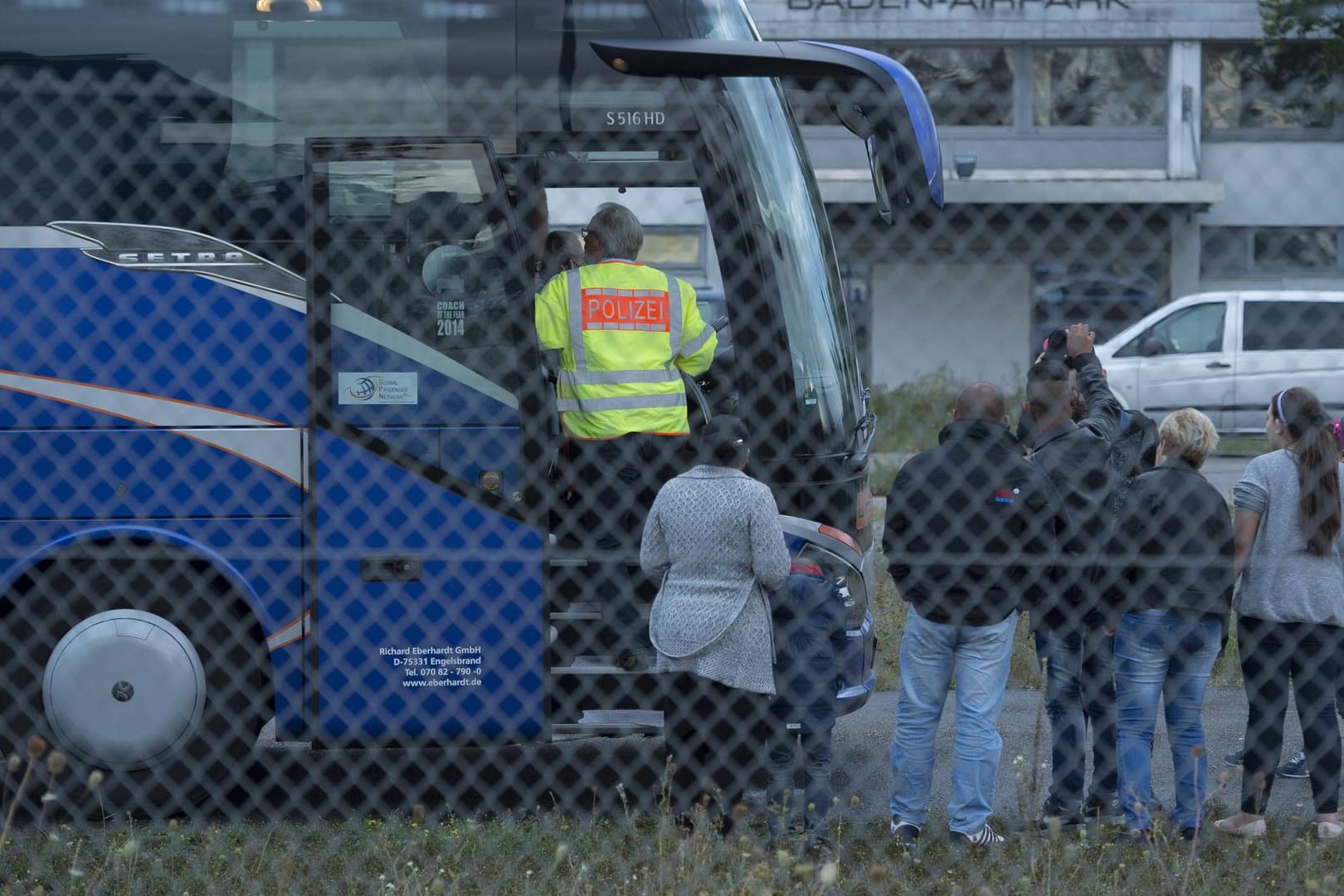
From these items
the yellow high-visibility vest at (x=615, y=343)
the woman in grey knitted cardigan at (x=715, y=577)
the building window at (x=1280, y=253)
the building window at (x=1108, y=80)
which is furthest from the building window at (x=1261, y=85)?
the woman in grey knitted cardigan at (x=715, y=577)

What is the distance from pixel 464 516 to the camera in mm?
4801

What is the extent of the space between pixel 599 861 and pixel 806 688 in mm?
847

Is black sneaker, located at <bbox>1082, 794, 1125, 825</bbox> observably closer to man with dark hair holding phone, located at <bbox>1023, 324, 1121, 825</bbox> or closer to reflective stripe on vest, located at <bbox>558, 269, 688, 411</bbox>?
man with dark hair holding phone, located at <bbox>1023, 324, 1121, 825</bbox>

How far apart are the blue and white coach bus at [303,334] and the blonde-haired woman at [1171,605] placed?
110 centimetres

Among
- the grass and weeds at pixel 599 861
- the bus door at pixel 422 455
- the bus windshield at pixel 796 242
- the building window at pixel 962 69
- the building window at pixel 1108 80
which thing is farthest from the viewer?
the building window at pixel 962 69

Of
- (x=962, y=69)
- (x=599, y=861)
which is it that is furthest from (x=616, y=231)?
(x=962, y=69)

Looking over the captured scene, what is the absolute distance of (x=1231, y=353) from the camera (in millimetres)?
11922

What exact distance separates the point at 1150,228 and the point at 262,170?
37.5ft

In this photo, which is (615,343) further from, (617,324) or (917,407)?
(917,407)


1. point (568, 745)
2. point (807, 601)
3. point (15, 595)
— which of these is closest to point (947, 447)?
point (807, 601)

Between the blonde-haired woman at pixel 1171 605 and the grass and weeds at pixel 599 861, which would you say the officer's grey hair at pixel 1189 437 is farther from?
the grass and weeds at pixel 599 861

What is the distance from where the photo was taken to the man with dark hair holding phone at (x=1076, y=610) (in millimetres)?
4609

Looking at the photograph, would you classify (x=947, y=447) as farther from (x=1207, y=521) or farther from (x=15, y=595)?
(x=15, y=595)

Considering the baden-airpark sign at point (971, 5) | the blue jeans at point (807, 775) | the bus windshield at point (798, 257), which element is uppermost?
the baden-airpark sign at point (971, 5)
